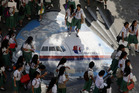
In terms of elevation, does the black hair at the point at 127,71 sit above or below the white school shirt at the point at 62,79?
above

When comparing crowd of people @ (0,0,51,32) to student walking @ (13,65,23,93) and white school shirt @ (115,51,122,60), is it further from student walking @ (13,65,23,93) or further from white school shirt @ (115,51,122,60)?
white school shirt @ (115,51,122,60)

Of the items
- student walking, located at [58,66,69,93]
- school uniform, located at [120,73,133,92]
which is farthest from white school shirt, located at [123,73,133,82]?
student walking, located at [58,66,69,93]

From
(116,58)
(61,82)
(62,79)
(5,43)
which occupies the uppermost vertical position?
(5,43)

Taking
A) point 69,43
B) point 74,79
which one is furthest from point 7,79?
point 69,43

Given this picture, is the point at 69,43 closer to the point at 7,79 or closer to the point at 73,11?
the point at 73,11

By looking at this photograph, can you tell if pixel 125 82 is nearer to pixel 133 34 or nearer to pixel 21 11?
pixel 133 34

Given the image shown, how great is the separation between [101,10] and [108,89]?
6.12 meters

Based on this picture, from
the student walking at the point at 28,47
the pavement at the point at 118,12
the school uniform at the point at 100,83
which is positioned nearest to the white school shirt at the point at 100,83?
the school uniform at the point at 100,83

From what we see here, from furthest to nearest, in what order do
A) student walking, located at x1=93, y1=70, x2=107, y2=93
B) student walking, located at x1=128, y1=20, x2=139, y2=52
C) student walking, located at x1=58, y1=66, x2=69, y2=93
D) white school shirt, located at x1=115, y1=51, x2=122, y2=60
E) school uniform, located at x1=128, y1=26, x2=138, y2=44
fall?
school uniform, located at x1=128, y1=26, x2=138, y2=44 → student walking, located at x1=128, y1=20, x2=139, y2=52 → white school shirt, located at x1=115, y1=51, x2=122, y2=60 → student walking, located at x1=58, y1=66, x2=69, y2=93 → student walking, located at x1=93, y1=70, x2=107, y2=93

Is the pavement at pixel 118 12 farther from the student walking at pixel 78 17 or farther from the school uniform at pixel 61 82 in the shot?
the school uniform at pixel 61 82

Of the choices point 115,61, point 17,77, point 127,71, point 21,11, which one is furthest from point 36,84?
point 21,11

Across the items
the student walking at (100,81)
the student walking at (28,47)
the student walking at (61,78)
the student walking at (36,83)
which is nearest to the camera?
the student walking at (36,83)

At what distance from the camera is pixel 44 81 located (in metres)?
7.62

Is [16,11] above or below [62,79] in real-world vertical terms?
above
